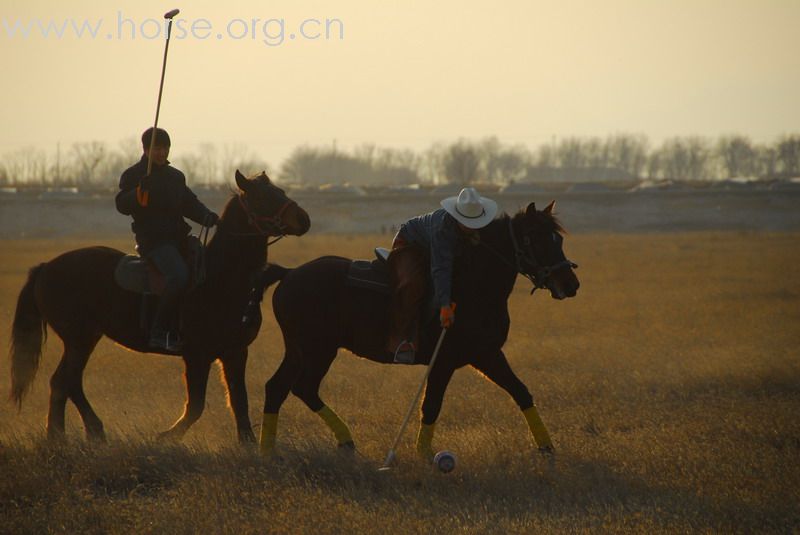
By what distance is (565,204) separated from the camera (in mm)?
80750

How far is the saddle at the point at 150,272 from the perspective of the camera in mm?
10023

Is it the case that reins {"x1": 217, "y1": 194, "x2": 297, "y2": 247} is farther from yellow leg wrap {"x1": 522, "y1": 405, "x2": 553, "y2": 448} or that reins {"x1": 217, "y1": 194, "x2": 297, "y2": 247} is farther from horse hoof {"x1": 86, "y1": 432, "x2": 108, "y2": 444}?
yellow leg wrap {"x1": 522, "y1": 405, "x2": 553, "y2": 448}

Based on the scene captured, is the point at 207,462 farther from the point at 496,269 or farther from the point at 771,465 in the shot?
the point at 771,465

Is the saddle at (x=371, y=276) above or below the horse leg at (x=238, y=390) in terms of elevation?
above

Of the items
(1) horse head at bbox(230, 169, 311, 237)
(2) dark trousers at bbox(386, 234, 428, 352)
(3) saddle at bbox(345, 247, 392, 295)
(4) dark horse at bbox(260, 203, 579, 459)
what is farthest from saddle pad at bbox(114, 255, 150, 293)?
(2) dark trousers at bbox(386, 234, 428, 352)

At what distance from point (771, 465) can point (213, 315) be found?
15.8ft

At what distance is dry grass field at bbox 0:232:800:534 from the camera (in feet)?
24.8

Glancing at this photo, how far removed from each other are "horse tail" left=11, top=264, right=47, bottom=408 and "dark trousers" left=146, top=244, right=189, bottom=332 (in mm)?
1609

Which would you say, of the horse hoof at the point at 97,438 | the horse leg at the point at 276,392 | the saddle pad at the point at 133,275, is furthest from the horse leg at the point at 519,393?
the horse hoof at the point at 97,438

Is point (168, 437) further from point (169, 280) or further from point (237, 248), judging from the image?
point (237, 248)

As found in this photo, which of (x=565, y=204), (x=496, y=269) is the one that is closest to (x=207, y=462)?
(x=496, y=269)

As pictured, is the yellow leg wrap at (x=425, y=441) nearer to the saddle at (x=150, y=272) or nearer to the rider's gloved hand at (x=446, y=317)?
the rider's gloved hand at (x=446, y=317)

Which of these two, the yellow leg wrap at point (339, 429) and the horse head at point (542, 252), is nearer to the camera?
the horse head at point (542, 252)

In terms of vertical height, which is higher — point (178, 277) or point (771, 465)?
point (178, 277)
